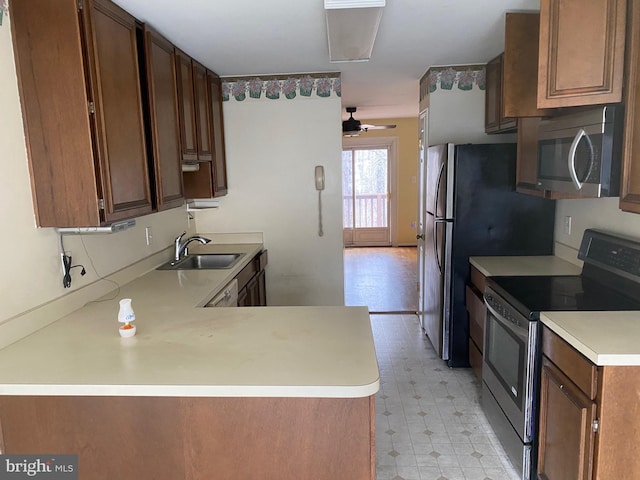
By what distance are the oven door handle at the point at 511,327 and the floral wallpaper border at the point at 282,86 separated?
219 cm

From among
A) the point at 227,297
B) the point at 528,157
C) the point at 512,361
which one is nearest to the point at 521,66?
the point at 528,157

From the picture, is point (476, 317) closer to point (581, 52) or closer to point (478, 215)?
point (478, 215)

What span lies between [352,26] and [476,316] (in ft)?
6.22

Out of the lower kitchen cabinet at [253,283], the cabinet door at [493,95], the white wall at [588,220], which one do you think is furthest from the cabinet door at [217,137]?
the white wall at [588,220]

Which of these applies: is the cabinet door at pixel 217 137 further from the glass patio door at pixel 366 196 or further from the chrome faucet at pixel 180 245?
the glass patio door at pixel 366 196

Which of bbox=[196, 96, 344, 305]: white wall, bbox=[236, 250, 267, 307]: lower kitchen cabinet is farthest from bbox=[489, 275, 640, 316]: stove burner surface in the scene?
bbox=[196, 96, 344, 305]: white wall

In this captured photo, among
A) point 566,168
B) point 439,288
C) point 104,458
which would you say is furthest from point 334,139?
point 104,458

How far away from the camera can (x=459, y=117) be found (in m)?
3.62

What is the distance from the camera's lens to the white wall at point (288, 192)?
3.76 metres

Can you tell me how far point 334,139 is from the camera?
12.3ft

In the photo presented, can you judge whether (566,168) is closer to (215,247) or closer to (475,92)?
(475,92)

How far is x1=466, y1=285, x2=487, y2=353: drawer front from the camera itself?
2.79m

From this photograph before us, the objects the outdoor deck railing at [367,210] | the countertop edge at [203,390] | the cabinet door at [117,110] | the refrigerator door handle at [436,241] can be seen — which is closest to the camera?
the countertop edge at [203,390]

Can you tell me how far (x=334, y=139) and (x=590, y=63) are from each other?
2183mm
